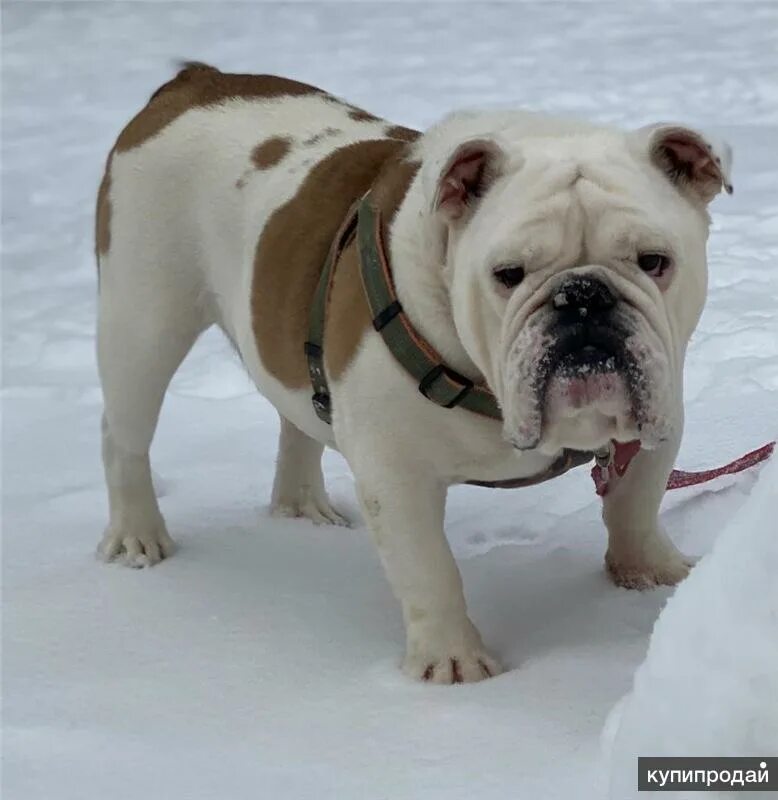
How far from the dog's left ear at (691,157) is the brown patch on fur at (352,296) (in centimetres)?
54

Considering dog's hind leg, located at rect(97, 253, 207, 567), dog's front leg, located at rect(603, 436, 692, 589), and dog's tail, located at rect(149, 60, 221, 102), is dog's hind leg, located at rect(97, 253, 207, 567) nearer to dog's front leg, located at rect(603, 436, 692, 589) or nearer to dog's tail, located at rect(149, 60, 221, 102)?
dog's tail, located at rect(149, 60, 221, 102)

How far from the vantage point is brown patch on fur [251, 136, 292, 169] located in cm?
319

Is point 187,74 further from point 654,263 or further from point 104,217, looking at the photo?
point 654,263

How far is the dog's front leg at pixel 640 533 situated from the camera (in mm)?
2992

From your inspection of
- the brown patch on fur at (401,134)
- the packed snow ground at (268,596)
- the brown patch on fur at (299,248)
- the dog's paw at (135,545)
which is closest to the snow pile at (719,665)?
the packed snow ground at (268,596)

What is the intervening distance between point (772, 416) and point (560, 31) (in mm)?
6456

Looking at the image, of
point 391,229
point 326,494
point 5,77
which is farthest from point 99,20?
point 391,229

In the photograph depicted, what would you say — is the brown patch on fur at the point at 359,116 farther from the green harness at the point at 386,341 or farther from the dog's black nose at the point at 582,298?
the dog's black nose at the point at 582,298

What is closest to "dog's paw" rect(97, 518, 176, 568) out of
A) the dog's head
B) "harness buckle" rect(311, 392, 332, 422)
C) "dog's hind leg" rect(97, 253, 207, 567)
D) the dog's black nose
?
"dog's hind leg" rect(97, 253, 207, 567)

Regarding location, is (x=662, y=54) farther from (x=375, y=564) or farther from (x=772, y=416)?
(x=375, y=564)

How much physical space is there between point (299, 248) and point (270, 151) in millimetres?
307

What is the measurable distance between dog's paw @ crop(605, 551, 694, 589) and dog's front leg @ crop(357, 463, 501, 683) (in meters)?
0.48

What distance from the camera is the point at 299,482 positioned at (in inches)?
150

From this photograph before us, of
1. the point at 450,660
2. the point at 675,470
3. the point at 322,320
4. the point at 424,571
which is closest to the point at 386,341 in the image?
the point at 322,320
